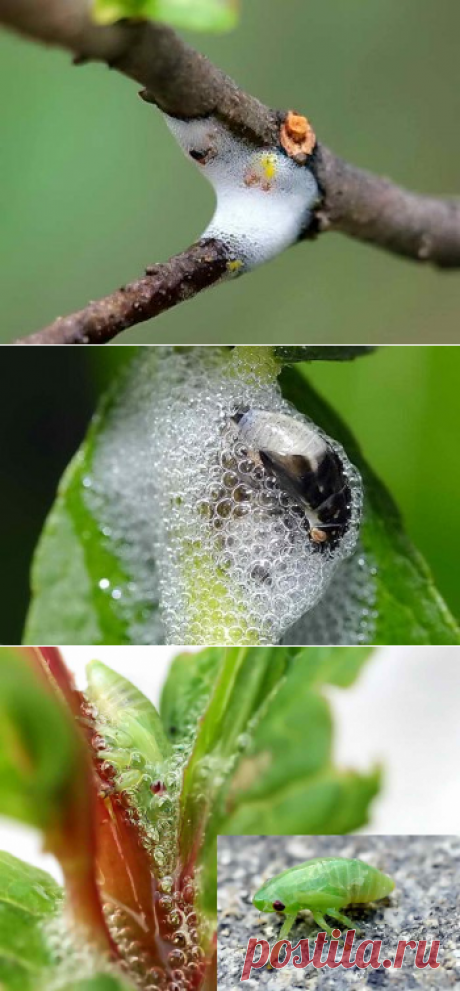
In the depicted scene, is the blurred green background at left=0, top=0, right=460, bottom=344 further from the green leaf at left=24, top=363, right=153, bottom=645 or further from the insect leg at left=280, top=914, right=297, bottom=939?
the insect leg at left=280, top=914, right=297, bottom=939

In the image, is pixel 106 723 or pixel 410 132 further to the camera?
pixel 410 132

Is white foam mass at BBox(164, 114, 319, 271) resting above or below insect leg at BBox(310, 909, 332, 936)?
above

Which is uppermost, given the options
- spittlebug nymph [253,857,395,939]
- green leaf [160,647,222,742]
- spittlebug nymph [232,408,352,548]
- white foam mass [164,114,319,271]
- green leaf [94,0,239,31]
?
white foam mass [164,114,319,271]

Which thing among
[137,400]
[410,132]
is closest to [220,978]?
[137,400]

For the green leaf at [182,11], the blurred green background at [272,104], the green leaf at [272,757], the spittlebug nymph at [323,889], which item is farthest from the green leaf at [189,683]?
the blurred green background at [272,104]

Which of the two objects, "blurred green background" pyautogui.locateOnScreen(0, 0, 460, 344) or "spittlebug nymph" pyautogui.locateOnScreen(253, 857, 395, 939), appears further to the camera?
"blurred green background" pyautogui.locateOnScreen(0, 0, 460, 344)

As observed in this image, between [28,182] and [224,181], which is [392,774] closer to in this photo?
[224,181]

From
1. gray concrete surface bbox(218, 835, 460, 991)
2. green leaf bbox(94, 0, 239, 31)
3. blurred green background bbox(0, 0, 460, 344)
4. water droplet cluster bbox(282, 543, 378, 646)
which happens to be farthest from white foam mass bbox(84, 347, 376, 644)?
blurred green background bbox(0, 0, 460, 344)

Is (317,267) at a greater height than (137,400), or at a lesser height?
greater
